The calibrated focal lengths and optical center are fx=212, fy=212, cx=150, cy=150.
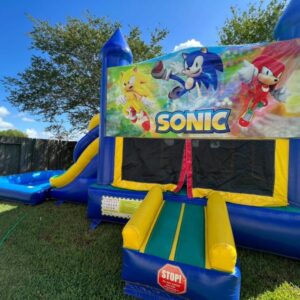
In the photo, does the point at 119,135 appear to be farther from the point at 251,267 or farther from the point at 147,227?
the point at 251,267

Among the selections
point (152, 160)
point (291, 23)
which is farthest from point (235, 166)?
point (291, 23)

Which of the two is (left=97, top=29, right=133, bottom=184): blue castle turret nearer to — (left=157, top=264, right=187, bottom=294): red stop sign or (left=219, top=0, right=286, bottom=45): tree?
(left=157, top=264, right=187, bottom=294): red stop sign

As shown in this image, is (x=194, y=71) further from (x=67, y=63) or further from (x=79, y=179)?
(x=67, y=63)

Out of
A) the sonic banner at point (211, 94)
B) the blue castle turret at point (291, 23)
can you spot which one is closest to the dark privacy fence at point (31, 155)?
the sonic banner at point (211, 94)

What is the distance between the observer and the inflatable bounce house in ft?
6.11

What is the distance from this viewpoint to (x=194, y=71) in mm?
3035

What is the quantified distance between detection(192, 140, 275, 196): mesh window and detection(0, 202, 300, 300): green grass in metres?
0.84

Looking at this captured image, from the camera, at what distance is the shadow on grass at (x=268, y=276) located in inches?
76.9

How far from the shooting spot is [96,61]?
1031 cm

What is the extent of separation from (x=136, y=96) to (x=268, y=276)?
9.43 feet

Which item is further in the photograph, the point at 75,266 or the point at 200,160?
the point at 200,160

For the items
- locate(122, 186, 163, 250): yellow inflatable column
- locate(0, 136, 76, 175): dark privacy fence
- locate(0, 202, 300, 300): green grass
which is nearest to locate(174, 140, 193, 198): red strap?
locate(122, 186, 163, 250): yellow inflatable column

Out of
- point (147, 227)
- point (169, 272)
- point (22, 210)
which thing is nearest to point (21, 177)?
point (22, 210)

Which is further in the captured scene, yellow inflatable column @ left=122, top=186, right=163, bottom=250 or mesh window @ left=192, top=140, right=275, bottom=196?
mesh window @ left=192, top=140, right=275, bottom=196
